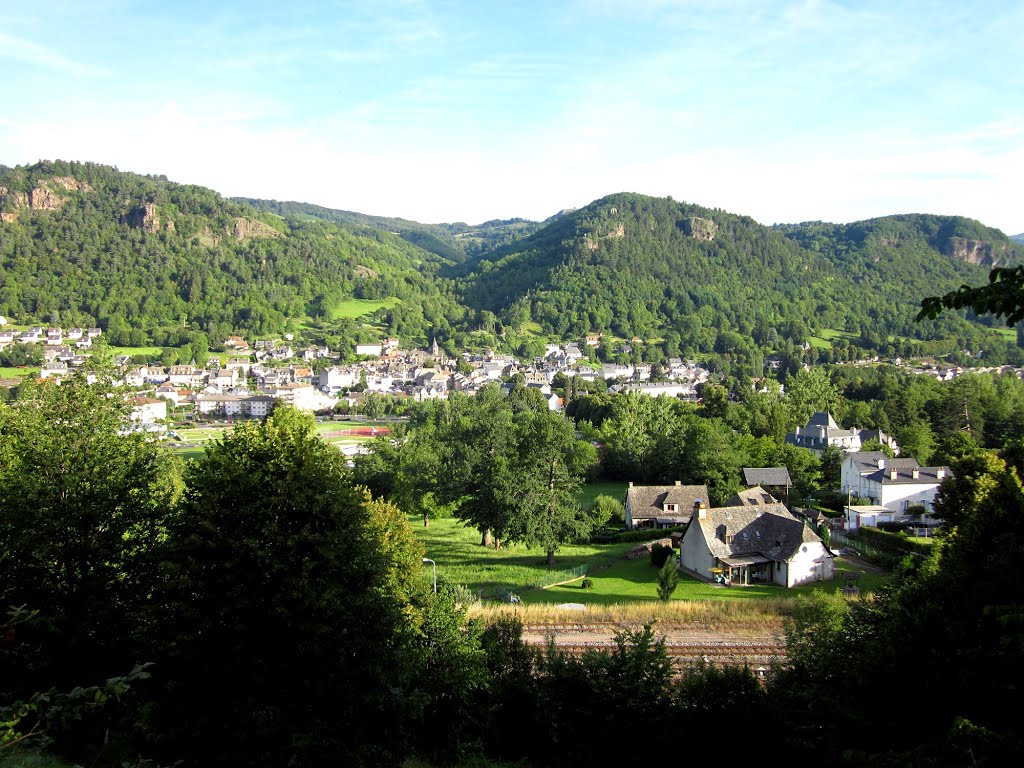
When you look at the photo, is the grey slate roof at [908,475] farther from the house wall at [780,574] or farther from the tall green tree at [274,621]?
the tall green tree at [274,621]

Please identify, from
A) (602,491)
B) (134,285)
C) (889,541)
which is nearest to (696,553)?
(889,541)

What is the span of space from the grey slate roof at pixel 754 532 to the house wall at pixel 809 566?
310mm

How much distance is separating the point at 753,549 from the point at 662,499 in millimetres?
13683

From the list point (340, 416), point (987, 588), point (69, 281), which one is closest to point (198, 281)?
point (69, 281)

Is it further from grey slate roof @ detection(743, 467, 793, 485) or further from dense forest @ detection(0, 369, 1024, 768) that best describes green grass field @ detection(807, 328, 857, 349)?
dense forest @ detection(0, 369, 1024, 768)

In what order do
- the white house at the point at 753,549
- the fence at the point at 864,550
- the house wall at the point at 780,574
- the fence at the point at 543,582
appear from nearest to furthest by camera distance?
the fence at the point at 543,582 < the house wall at the point at 780,574 < the white house at the point at 753,549 < the fence at the point at 864,550

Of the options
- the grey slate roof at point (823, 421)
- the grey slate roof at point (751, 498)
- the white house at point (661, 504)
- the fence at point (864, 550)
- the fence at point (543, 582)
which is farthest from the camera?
the grey slate roof at point (823, 421)

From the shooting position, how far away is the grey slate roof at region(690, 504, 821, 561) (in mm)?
29672

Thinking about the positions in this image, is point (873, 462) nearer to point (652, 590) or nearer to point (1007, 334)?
point (652, 590)

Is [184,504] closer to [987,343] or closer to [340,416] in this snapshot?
[340,416]

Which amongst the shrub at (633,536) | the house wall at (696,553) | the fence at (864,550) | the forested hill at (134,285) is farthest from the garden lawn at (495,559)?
the forested hill at (134,285)

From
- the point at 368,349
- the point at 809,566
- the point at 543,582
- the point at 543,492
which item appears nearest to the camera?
the point at 809,566

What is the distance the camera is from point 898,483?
140 feet

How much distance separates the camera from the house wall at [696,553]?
100 feet
